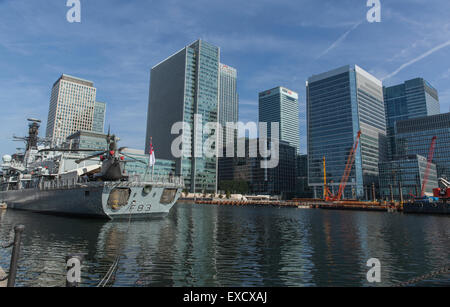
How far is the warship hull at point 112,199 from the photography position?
38281mm

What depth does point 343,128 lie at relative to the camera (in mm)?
176750

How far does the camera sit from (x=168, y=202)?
149 ft

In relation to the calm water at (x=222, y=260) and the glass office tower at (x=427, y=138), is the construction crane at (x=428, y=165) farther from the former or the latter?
the calm water at (x=222, y=260)

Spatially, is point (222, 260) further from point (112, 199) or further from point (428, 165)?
point (428, 165)

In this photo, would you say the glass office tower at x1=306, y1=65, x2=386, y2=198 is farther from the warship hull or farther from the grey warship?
the grey warship

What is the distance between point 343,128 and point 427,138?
58.6 meters

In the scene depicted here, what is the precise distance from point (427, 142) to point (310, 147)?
7619cm

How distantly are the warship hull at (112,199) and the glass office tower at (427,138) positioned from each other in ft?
627

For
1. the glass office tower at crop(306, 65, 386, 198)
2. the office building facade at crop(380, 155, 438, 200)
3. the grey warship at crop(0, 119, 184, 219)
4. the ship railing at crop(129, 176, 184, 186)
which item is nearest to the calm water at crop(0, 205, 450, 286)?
the grey warship at crop(0, 119, 184, 219)

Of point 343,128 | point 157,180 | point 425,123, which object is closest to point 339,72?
point 343,128

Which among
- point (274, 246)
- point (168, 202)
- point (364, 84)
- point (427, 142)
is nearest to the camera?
point (274, 246)

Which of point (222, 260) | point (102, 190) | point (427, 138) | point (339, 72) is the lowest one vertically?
point (222, 260)
